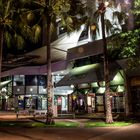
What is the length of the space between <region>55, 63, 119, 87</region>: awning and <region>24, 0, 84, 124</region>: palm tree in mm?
6051

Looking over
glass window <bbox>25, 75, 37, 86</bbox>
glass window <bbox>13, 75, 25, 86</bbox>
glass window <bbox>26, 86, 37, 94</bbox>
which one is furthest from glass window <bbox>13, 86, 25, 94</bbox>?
glass window <bbox>25, 75, 37, 86</bbox>

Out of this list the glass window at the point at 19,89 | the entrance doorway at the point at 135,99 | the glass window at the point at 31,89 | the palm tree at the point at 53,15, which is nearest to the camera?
the palm tree at the point at 53,15

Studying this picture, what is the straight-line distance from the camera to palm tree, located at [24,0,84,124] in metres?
24.6

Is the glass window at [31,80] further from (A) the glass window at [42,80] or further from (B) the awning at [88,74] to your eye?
(B) the awning at [88,74]

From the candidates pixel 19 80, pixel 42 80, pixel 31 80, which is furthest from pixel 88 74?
pixel 19 80

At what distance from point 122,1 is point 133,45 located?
326 centimetres

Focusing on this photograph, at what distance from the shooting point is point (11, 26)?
28.8m

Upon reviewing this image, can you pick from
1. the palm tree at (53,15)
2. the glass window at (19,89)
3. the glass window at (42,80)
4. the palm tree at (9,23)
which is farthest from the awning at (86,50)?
the glass window at (19,89)

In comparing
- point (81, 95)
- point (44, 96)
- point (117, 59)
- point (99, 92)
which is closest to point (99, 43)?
point (117, 59)

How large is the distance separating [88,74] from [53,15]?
9392mm

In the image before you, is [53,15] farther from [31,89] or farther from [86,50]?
[31,89]

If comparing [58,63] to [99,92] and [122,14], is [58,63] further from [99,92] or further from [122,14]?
[122,14]

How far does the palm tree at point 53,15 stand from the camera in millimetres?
24625

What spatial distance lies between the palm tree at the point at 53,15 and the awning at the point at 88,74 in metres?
6.05
